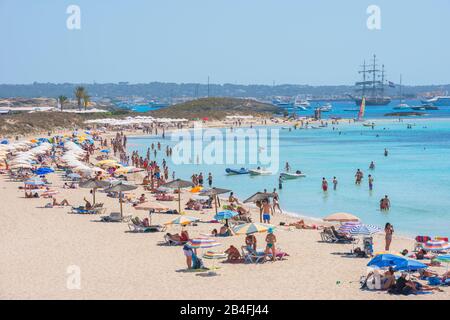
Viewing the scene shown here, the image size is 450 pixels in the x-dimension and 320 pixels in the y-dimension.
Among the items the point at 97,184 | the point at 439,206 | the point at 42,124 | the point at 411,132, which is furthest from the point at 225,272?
the point at 411,132

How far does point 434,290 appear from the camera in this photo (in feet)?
42.9

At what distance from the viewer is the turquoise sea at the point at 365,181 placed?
81.6 ft

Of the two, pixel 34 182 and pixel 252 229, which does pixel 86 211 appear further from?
pixel 252 229

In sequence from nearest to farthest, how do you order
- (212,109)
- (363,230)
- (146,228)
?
(363,230) → (146,228) → (212,109)

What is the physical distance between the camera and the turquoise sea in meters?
24.9

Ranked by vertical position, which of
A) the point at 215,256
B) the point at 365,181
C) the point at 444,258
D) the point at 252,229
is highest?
the point at 252,229

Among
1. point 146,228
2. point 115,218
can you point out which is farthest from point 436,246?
point 115,218

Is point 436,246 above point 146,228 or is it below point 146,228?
above

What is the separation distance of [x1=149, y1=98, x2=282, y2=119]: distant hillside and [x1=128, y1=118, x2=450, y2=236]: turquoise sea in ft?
157

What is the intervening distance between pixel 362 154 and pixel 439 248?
37817 millimetres

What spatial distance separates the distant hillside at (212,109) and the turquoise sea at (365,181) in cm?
4784

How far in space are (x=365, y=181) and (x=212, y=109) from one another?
319 ft

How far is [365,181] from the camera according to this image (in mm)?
35750

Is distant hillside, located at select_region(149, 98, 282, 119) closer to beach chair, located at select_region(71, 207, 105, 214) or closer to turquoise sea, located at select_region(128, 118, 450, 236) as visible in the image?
turquoise sea, located at select_region(128, 118, 450, 236)
